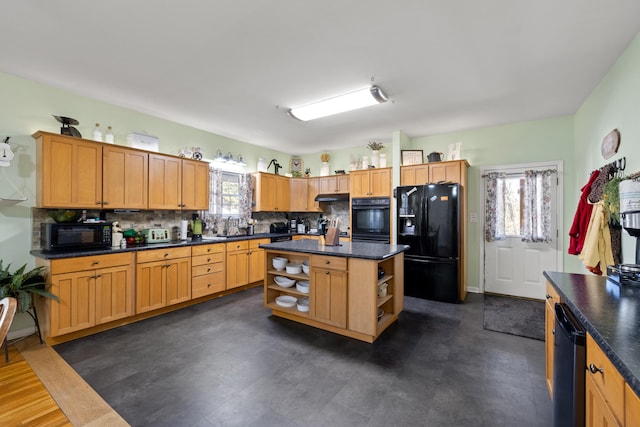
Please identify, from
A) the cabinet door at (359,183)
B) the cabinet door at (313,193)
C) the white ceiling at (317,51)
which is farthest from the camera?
the cabinet door at (313,193)

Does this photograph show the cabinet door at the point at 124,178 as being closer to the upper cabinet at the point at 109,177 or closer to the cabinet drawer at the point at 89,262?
the upper cabinet at the point at 109,177

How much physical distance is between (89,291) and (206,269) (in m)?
1.36

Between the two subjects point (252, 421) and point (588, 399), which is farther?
point (252, 421)

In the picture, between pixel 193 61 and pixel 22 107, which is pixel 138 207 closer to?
pixel 22 107

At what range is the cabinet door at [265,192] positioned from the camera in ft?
17.6

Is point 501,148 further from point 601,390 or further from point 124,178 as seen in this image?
point 124,178

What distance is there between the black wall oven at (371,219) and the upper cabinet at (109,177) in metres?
2.70

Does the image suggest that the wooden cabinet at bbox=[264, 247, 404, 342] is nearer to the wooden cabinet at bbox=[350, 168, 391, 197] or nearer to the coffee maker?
the coffee maker

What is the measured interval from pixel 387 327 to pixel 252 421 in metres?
1.86

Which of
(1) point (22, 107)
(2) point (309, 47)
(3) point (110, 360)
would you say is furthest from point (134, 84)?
(3) point (110, 360)

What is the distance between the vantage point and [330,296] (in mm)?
2928

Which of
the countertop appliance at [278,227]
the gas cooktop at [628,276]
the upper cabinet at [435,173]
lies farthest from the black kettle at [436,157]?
the countertop appliance at [278,227]

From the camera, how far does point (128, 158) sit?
342 cm

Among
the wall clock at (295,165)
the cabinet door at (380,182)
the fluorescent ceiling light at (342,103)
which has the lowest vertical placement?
the cabinet door at (380,182)
